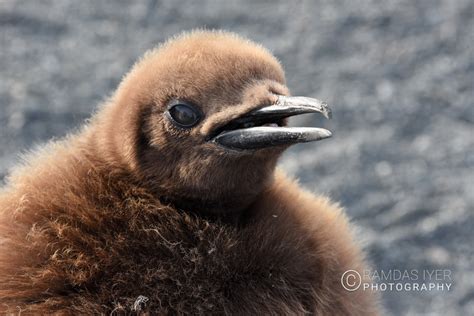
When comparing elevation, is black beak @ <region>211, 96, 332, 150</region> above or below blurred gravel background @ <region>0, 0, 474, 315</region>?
below

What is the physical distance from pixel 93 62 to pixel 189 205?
191 cm

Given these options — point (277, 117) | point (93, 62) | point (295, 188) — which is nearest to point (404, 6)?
point (93, 62)

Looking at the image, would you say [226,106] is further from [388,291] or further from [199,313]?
[388,291]

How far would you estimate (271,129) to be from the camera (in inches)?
61.5

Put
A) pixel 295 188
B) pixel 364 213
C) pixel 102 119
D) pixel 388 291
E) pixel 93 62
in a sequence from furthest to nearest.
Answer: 1. pixel 93 62
2. pixel 364 213
3. pixel 388 291
4. pixel 295 188
5. pixel 102 119

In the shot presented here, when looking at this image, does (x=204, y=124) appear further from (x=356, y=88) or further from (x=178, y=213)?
(x=356, y=88)

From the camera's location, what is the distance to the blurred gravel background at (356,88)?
2936 mm

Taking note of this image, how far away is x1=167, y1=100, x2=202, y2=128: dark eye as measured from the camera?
1632 mm

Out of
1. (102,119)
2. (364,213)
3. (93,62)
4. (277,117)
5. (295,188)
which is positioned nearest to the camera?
(277,117)

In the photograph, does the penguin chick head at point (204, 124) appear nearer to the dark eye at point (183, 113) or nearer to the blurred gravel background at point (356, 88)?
the dark eye at point (183, 113)

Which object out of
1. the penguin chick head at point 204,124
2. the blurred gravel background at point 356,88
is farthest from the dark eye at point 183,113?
the blurred gravel background at point 356,88

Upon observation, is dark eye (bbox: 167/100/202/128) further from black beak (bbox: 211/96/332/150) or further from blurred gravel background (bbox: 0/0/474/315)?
blurred gravel background (bbox: 0/0/474/315)

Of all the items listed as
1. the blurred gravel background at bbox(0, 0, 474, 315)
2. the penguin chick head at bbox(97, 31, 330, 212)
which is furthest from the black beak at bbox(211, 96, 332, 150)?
the blurred gravel background at bbox(0, 0, 474, 315)

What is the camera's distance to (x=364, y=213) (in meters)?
3.00
